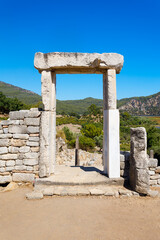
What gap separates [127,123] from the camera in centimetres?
3794

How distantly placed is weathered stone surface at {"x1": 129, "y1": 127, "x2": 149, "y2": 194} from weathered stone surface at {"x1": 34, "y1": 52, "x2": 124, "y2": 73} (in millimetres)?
2325

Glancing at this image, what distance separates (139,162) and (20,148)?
3812 mm

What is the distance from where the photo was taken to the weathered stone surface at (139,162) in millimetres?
4689

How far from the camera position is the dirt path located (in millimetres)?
3115

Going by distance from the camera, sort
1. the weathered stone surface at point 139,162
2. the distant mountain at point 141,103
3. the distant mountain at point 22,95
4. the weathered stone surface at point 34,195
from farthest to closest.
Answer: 1. the distant mountain at point 141,103
2. the distant mountain at point 22,95
3. the weathered stone surface at point 139,162
4. the weathered stone surface at point 34,195

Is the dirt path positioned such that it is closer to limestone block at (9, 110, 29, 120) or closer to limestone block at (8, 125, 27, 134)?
limestone block at (8, 125, 27, 134)

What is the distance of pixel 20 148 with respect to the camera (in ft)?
17.8

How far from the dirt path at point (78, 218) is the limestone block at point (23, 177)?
0.62m

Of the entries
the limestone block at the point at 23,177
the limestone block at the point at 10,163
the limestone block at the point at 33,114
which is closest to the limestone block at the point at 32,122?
the limestone block at the point at 33,114

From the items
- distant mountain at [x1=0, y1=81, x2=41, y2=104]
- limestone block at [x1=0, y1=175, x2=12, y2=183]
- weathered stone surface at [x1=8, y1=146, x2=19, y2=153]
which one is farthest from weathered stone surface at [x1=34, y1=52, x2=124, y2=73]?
distant mountain at [x1=0, y1=81, x2=41, y2=104]

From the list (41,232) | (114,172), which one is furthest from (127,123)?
(41,232)

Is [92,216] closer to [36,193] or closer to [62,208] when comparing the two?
[62,208]

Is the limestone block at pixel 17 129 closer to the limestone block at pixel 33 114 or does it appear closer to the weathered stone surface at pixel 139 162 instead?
the limestone block at pixel 33 114

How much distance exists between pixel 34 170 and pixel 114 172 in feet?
8.66
